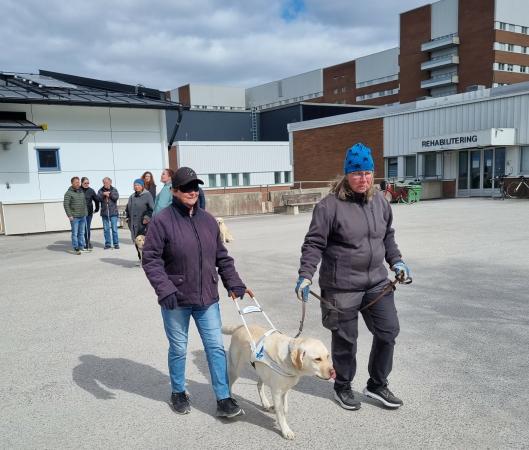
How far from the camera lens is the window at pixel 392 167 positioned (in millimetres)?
28581

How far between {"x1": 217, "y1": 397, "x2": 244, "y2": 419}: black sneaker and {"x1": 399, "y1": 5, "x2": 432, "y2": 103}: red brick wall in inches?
2376

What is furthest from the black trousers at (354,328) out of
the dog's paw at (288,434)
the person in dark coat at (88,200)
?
the person in dark coat at (88,200)

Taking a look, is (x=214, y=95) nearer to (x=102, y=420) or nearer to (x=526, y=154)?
(x=526, y=154)

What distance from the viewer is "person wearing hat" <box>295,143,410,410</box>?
11.3ft

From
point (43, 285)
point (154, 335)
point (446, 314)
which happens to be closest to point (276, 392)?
point (154, 335)

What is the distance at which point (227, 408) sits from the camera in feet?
11.4

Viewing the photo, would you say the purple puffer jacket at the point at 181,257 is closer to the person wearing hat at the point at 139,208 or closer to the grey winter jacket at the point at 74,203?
the person wearing hat at the point at 139,208

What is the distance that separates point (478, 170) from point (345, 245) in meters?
23.4

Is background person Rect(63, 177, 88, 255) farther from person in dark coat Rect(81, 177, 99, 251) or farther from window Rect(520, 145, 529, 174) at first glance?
window Rect(520, 145, 529, 174)

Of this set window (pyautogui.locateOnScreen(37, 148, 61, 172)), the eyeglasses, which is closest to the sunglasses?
the eyeglasses

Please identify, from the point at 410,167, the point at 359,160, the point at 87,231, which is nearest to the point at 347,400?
the point at 359,160

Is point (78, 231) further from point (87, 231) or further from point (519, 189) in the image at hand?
point (519, 189)

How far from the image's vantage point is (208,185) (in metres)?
36.1

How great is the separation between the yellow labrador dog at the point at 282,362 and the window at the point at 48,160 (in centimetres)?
1616
